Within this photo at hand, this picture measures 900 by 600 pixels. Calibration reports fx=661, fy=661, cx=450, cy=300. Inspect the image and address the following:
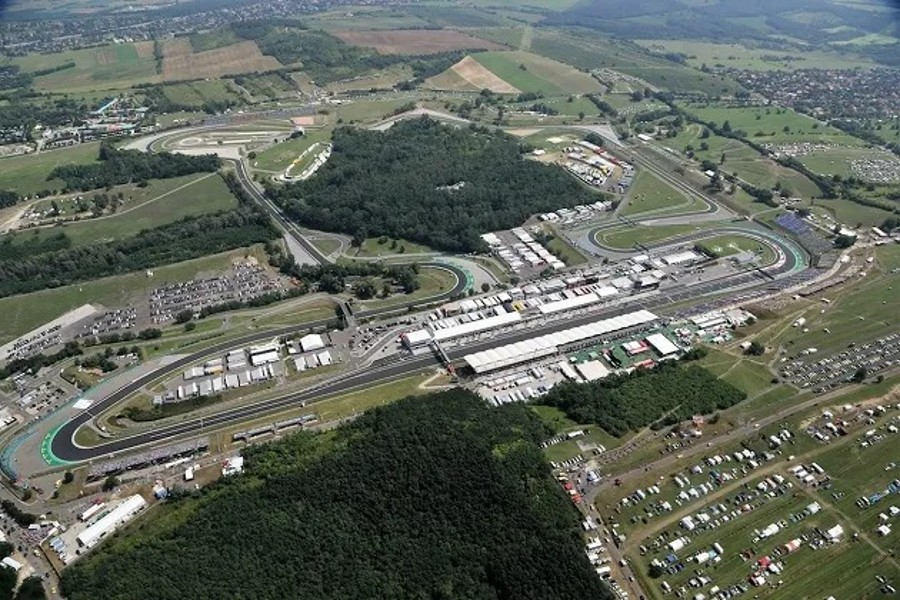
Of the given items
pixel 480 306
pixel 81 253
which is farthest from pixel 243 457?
pixel 81 253

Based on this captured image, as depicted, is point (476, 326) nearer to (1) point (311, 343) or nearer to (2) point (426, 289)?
(2) point (426, 289)

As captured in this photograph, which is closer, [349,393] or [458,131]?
[349,393]

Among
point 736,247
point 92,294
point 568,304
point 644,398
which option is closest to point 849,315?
point 736,247

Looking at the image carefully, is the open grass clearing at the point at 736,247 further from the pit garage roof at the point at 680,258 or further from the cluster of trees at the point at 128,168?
the cluster of trees at the point at 128,168

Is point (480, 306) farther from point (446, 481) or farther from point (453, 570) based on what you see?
point (453, 570)

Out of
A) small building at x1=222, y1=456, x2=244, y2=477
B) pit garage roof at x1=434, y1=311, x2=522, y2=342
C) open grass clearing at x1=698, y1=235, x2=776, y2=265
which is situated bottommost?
small building at x1=222, y1=456, x2=244, y2=477

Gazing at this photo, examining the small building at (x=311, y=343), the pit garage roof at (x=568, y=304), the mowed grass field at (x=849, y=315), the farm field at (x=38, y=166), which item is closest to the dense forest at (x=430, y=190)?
the pit garage roof at (x=568, y=304)

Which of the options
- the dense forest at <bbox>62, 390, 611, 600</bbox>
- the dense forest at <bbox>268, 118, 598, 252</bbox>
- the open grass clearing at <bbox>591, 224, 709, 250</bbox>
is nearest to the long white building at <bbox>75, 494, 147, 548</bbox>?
the dense forest at <bbox>62, 390, 611, 600</bbox>

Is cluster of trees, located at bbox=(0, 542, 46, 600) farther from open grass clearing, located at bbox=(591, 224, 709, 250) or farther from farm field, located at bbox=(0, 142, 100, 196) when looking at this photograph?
farm field, located at bbox=(0, 142, 100, 196)
